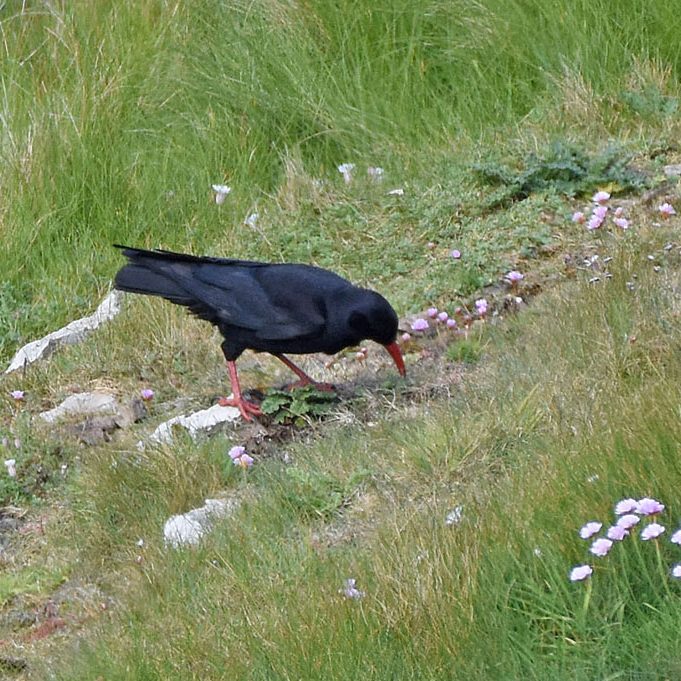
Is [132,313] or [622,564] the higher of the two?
[622,564]

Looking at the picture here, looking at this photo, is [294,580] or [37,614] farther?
[37,614]

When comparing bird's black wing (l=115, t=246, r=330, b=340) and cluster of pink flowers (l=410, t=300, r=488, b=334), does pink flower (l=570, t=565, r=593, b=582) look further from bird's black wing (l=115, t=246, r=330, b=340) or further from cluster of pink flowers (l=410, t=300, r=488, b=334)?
cluster of pink flowers (l=410, t=300, r=488, b=334)

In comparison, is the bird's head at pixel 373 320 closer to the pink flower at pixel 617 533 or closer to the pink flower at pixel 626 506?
the pink flower at pixel 626 506

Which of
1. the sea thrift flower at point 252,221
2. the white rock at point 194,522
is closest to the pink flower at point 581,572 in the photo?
the white rock at point 194,522

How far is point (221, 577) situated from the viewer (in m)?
4.01

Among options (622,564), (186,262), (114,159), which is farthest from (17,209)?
(622,564)

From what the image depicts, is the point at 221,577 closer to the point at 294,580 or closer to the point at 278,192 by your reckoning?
the point at 294,580

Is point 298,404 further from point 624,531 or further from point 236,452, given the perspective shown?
point 624,531

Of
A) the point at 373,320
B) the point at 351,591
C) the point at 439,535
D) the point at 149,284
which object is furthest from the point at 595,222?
the point at 351,591

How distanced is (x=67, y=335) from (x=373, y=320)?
8.27 ft

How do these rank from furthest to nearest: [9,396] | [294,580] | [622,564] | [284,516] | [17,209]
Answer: [17,209]
[9,396]
[284,516]
[294,580]
[622,564]

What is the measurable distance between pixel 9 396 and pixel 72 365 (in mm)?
358

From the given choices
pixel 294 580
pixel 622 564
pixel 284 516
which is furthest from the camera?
pixel 284 516

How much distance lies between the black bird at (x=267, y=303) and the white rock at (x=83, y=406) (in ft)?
2.40
